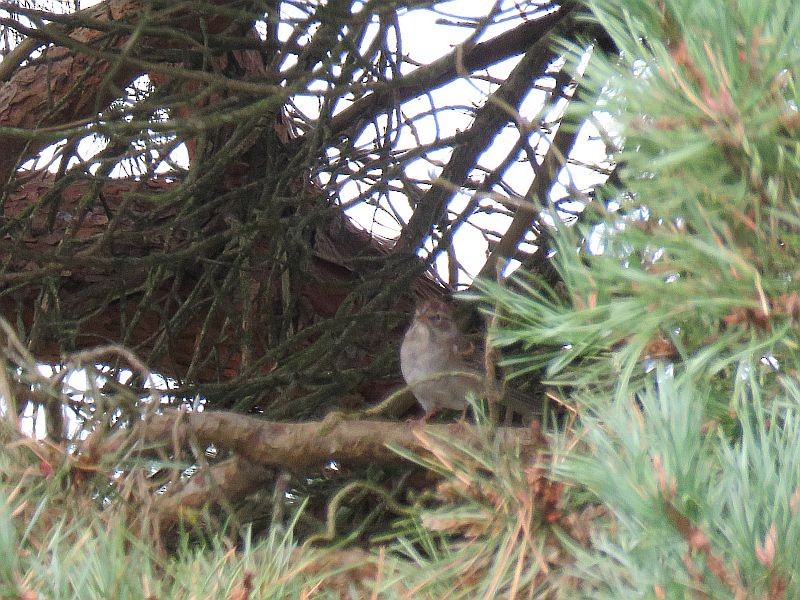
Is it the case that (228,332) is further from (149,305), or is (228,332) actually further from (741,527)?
(741,527)

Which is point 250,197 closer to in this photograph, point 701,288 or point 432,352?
point 432,352

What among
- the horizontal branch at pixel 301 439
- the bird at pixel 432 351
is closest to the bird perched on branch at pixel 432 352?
the bird at pixel 432 351

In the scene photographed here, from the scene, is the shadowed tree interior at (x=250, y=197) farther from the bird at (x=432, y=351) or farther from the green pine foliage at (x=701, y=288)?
the green pine foliage at (x=701, y=288)

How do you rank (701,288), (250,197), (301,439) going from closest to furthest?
(701,288), (301,439), (250,197)

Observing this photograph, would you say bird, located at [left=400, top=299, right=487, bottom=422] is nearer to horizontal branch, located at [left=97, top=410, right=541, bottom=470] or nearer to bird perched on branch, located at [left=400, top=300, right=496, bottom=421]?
bird perched on branch, located at [left=400, top=300, right=496, bottom=421]

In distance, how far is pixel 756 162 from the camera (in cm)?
55

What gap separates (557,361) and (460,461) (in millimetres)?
157

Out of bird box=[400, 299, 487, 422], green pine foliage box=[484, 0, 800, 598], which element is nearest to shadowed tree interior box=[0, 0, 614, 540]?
bird box=[400, 299, 487, 422]

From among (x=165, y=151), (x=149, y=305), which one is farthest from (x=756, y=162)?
(x=149, y=305)

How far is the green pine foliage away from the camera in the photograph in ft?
1.80

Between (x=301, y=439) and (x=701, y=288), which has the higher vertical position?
(x=701, y=288)

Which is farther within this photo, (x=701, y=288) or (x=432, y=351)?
(x=432, y=351)

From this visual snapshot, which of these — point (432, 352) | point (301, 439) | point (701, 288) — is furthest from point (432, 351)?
point (701, 288)

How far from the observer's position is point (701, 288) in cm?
60
